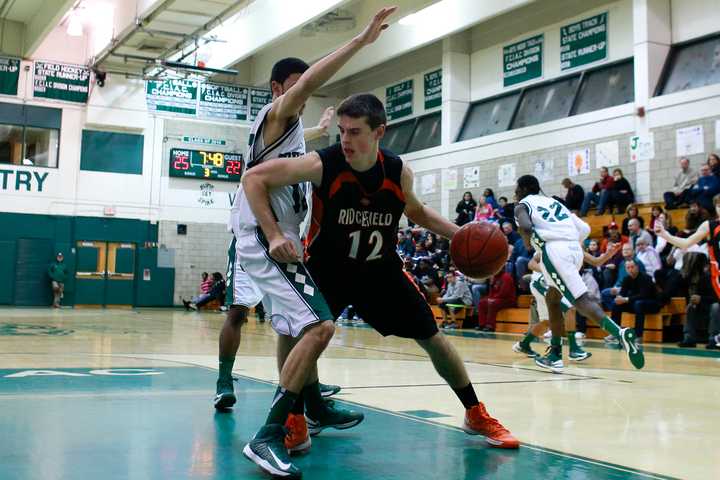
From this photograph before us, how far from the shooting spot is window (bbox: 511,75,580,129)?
18.1 metres

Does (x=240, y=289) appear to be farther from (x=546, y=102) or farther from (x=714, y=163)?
(x=546, y=102)

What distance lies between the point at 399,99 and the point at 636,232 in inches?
486

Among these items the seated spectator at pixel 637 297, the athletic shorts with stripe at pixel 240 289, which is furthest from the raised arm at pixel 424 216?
the seated spectator at pixel 637 297

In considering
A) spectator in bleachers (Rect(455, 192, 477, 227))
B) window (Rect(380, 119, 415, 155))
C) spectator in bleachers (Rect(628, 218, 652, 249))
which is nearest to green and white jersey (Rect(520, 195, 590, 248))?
spectator in bleachers (Rect(628, 218, 652, 249))

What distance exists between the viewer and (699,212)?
465 inches

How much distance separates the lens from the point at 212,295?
23672 mm

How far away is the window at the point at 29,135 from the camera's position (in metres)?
23.3

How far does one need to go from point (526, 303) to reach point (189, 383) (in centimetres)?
1086

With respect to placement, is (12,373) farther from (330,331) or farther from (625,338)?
(625,338)

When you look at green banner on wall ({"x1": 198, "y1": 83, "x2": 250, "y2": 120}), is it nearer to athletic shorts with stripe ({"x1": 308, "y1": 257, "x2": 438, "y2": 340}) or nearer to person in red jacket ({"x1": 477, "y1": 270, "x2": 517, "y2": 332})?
person in red jacket ({"x1": 477, "y1": 270, "x2": 517, "y2": 332})

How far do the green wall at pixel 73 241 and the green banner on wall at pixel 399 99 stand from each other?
833cm

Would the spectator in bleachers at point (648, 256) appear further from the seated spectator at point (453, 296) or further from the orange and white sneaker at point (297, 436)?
the orange and white sneaker at point (297, 436)

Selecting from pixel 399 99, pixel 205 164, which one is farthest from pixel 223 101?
pixel 399 99

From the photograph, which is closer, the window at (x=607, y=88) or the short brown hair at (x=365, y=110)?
the short brown hair at (x=365, y=110)
